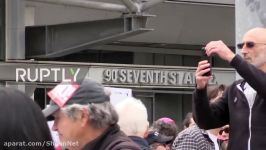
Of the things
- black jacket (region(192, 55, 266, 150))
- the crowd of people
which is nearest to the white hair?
the crowd of people

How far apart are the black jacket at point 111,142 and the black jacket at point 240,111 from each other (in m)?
0.79

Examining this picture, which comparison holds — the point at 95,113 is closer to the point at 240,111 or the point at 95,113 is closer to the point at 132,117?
the point at 240,111

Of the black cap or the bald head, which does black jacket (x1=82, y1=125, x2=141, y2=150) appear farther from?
the bald head

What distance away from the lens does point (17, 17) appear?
47.5ft

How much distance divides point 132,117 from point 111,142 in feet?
3.83

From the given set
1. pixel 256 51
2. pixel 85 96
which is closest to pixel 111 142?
pixel 85 96

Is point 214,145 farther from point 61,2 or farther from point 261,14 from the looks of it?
point 61,2

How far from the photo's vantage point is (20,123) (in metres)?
2.39

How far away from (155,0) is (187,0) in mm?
4096

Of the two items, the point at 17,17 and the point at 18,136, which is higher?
the point at 17,17

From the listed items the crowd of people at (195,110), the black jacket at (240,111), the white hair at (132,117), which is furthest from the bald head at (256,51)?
the white hair at (132,117)

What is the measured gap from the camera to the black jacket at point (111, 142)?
3574 mm

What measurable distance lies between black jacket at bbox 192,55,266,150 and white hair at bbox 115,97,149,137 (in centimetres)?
54

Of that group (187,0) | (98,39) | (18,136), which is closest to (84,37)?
(98,39)
